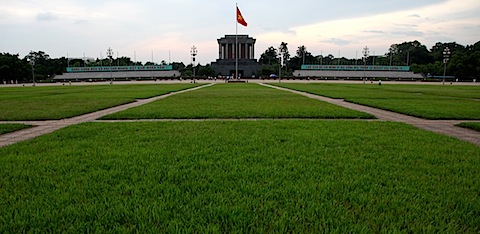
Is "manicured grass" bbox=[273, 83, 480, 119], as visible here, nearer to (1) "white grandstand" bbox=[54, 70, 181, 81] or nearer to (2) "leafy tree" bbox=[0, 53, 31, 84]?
(2) "leafy tree" bbox=[0, 53, 31, 84]

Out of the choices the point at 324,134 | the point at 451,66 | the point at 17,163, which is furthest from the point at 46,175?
the point at 451,66

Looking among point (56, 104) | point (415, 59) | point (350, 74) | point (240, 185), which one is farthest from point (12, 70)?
point (415, 59)

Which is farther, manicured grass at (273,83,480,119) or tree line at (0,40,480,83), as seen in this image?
tree line at (0,40,480,83)

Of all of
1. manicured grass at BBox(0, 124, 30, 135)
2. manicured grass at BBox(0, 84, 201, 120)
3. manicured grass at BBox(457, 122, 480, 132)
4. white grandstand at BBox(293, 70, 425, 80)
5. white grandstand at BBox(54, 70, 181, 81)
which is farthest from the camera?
white grandstand at BBox(54, 70, 181, 81)

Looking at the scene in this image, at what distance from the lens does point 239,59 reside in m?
108

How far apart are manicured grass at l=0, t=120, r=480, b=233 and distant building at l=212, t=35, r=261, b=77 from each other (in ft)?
321

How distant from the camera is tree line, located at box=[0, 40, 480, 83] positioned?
274 ft

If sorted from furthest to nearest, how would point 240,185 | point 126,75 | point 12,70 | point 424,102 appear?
point 126,75 → point 12,70 → point 424,102 → point 240,185

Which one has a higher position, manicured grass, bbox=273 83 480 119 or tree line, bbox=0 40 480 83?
tree line, bbox=0 40 480 83

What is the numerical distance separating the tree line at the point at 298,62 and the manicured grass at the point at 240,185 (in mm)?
66641

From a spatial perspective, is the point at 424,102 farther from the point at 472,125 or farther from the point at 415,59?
the point at 415,59

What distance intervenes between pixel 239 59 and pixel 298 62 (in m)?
44.2

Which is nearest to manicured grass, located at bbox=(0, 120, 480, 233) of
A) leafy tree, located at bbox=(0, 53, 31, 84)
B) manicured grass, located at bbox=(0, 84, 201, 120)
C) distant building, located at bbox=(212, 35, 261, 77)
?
manicured grass, located at bbox=(0, 84, 201, 120)

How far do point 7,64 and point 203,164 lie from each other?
9682cm
